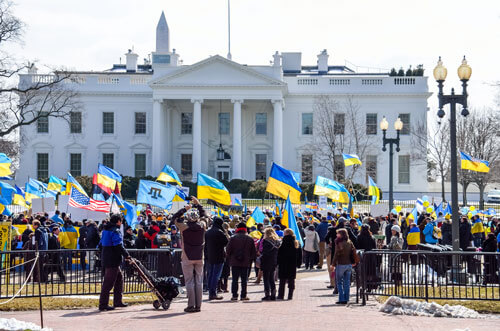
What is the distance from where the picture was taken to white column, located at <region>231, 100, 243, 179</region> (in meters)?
59.8

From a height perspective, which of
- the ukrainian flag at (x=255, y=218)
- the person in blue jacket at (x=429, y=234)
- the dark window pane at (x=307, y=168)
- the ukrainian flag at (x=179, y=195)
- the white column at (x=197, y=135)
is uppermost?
the white column at (x=197, y=135)

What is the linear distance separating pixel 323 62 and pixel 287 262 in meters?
60.5

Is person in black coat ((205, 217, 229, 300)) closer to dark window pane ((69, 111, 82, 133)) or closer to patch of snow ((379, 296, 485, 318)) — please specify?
patch of snow ((379, 296, 485, 318))

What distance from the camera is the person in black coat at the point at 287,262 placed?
1455cm

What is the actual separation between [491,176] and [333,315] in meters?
45.2

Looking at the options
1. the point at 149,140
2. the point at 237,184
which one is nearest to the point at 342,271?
the point at 237,184

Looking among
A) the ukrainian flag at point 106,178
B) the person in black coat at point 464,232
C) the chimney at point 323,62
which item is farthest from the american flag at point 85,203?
the chimney at point 323,62

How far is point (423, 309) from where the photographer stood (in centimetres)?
1253

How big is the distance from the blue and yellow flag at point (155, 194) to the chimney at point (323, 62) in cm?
4967

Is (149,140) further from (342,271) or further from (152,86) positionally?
(342,271)

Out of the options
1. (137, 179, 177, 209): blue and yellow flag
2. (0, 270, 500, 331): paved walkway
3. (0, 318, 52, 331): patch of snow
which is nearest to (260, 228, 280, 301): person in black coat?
(0, 270, 500, 331): paved walkway

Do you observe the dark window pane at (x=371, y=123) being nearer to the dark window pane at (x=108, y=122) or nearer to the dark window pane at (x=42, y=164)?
the dark window pane at (x=108, y=122)

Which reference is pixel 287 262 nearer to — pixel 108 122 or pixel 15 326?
pixel 15 326

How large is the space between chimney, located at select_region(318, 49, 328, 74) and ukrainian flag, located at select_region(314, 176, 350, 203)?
46506 millimetres
